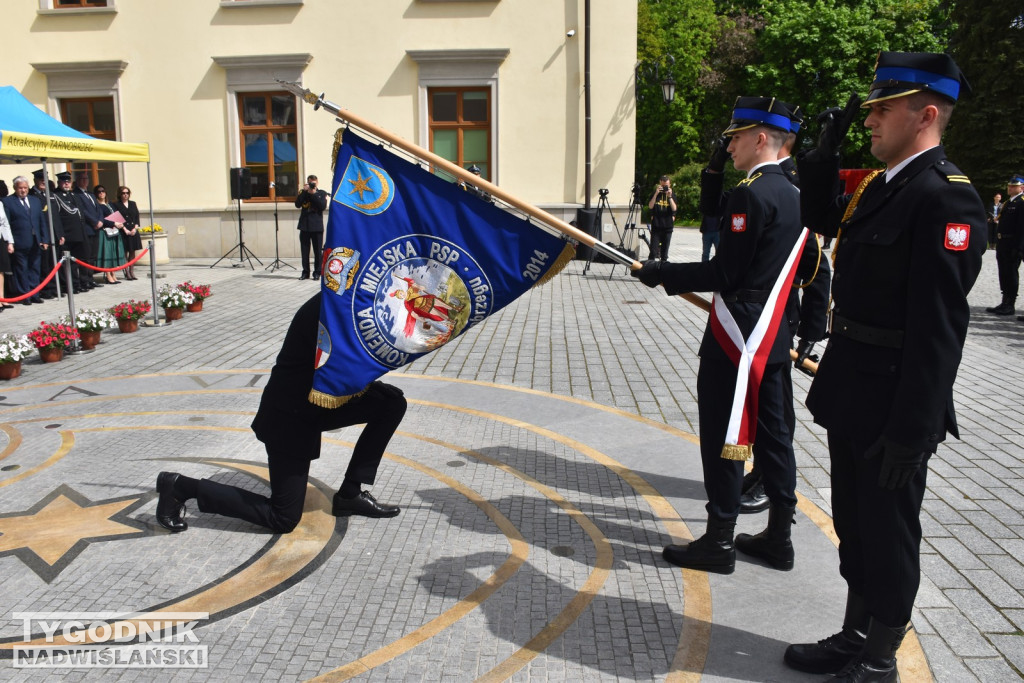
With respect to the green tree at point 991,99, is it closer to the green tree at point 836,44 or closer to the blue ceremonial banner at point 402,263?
the green tree at point 836,44

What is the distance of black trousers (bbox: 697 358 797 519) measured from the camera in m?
4.06

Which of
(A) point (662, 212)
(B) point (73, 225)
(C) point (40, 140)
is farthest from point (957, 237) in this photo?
(B) point (73, 225)

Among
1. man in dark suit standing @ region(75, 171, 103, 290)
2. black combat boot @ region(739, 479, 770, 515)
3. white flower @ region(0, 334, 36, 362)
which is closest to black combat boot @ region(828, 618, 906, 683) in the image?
black combat boot @ region(739, 479, 770, 515)

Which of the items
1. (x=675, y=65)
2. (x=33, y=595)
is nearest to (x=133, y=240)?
(x=33, y=595)

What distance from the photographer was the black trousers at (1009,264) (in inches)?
518

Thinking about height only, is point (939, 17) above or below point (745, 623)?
above

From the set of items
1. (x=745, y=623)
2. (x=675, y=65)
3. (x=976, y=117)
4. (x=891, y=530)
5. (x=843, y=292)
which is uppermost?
(x=675, y=65)

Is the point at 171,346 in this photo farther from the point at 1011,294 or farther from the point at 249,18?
the point at 249,18

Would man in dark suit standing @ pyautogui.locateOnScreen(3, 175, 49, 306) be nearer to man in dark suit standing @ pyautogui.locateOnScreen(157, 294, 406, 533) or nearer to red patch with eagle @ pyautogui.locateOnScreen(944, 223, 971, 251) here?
man in dark suit standing @ pyautogui.locateOnScreen(157, 294, 406, 533)

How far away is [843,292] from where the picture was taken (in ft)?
10.4

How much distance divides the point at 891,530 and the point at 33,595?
3737 millimetres

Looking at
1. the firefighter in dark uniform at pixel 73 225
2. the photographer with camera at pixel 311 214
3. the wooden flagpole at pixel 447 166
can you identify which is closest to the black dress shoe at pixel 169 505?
the wooden flagpole at pixel 447 166

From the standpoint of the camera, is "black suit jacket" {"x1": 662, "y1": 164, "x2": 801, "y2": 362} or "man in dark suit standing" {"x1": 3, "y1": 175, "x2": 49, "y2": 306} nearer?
"black suit jacket" {"x1": 662, "y1": 164, "x2": 801, "y2": 362}

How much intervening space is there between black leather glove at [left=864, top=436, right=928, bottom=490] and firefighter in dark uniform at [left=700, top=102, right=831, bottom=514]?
138 cm
